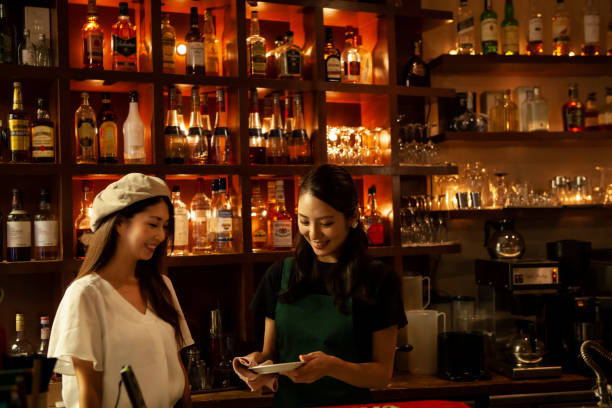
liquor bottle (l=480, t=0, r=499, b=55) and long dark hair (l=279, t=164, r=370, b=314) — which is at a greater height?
liquor bottle (l=480, t=0, r=499, b=55)

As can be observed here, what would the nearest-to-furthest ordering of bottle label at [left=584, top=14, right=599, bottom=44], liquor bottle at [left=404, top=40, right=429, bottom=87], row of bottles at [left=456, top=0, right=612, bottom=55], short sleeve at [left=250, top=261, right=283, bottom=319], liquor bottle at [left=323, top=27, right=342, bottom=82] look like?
short sleeve at [left=250, top=261, right=283, bottom=319]
liquor bottle at [left=323, top=27, right=342, bottom=82]
liquor bottle at [left=404, top=40, right=429, bottom=87]
row of bottles at [left=456, top=0, right=612, bottom=55]
bottle label at [left=584, top=14, right=599, bottom=44]

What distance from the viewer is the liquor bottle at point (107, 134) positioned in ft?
9.07

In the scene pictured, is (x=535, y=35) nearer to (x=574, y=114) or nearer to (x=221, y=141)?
(x=574, y=114)

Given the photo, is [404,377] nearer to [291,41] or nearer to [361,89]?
[361,89]

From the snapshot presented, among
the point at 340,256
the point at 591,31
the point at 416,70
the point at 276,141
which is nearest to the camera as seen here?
the point at 340,256

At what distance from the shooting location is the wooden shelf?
3402mm

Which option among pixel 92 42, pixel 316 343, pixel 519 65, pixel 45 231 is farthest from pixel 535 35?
pixel 45 231

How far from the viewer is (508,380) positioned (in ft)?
9.37

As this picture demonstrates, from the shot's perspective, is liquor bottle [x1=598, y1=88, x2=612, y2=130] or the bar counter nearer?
the bar counter

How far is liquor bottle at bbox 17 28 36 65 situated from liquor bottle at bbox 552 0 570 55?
2.72 meters

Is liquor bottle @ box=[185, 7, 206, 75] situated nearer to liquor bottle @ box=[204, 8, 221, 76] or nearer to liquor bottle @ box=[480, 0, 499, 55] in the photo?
liquor bottle @ box=[204, 8, 221, 76]

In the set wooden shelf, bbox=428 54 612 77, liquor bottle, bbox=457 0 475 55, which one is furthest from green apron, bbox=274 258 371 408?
liquor bottle, bbox=457 0 475 55

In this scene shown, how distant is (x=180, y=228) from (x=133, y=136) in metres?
0.45

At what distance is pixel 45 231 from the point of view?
8.64 feet
